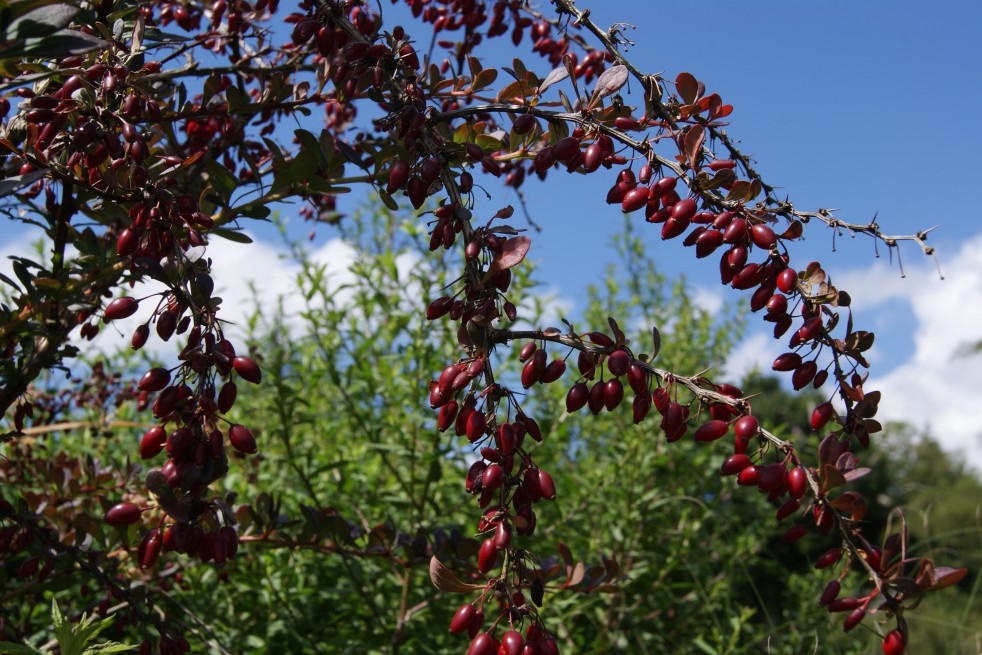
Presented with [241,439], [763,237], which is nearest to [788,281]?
[763,237]

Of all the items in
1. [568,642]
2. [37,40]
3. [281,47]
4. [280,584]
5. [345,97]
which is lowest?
[568,642]

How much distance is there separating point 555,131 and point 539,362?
0.41 m

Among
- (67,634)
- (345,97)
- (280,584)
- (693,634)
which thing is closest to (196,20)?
(345,97)

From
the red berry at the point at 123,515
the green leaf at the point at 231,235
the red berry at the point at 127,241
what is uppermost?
the green leaf at the point at 231,235

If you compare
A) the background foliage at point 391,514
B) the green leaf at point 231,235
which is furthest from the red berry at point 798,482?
the green leaf at point 231,235

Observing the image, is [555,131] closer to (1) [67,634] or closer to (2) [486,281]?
(2) [486,281]

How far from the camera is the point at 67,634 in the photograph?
968 mm

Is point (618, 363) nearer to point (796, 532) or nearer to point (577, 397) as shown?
point (577, 397)

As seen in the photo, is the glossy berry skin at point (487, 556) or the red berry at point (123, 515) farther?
the red berry at point (123, 515)

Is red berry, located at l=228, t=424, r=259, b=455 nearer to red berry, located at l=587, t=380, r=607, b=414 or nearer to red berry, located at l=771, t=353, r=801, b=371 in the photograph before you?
red berry, located at l=587, t=380, r=607, b=414

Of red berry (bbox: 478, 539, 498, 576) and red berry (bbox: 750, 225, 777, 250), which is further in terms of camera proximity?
red berry (bbox: 750, 225, 777, 250)

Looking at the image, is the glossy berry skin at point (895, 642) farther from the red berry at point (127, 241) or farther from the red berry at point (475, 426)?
the red berry at point (127, 241)

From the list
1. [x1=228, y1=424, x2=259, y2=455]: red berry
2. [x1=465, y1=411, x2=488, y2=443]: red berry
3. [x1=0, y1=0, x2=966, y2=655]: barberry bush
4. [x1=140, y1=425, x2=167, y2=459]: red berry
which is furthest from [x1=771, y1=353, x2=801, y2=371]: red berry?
[x1=140, y1=425, x2=167, y2=459]: red berry

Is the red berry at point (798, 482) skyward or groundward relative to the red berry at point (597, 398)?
groundward
